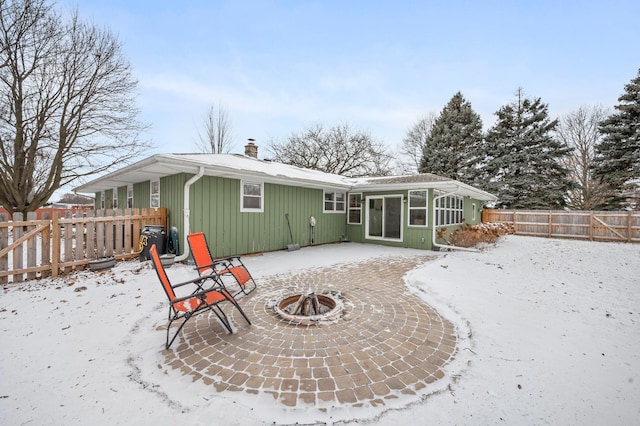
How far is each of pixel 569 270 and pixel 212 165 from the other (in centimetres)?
895

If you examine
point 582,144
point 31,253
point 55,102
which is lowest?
point 31,253

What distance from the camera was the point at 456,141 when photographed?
20953mm

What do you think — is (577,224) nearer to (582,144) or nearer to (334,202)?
(582,144)

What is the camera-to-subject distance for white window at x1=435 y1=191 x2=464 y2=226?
9750 mm

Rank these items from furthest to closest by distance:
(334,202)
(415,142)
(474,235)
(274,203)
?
(415,142), (334,202), (474,235), (274,203)

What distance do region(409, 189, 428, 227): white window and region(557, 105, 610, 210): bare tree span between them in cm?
1576

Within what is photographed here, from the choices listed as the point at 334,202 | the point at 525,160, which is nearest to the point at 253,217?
the point at 334,202

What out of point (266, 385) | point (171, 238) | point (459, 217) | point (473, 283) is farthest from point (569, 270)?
point (171, 238)

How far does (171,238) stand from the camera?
22.1ft

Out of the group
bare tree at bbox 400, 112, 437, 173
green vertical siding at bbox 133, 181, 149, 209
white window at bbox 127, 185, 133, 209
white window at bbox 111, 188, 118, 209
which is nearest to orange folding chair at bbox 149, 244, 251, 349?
green vertical siding at bbox 133, 181, 149, 209

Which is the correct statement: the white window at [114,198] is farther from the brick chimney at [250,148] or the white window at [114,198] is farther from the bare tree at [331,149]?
the bare tree at [331,149]

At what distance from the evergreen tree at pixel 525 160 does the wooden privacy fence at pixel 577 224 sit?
392 centimetres

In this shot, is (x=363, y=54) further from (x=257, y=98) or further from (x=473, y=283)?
(x=473, y=283)

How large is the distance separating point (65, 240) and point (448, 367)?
6991 mm
